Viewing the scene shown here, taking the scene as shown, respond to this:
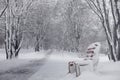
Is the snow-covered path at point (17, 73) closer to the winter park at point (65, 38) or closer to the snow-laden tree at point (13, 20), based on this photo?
the winter park at point (65, 38)

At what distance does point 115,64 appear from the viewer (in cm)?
902

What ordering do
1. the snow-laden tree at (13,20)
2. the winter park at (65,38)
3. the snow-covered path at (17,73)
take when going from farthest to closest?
the snow-laden tree at (13,20) < the snow-covered path at (17,73) < the winter park at (65,38)

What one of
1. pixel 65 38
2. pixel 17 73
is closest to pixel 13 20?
pixel 17 73

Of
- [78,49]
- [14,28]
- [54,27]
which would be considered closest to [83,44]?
[78,49]

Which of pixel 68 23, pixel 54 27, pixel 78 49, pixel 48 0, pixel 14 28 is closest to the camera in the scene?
pixel 14 28

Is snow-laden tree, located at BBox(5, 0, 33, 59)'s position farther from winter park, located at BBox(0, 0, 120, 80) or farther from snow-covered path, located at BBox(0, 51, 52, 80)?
snow-covered path, located at BBox(0, 51, 52, 80)

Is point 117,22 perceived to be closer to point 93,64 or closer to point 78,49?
point 93,64

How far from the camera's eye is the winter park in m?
11.0

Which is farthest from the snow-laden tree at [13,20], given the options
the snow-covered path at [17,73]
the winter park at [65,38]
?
the snow-covered path at [17,73]

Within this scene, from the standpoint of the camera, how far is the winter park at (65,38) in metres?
11.0

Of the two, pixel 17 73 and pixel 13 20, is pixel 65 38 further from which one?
pixel 17 73

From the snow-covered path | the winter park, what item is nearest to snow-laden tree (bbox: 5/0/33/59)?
the winter park

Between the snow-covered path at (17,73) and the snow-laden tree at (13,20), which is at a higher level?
the snow-laden tree at (13,20)

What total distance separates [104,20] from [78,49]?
110 ft
